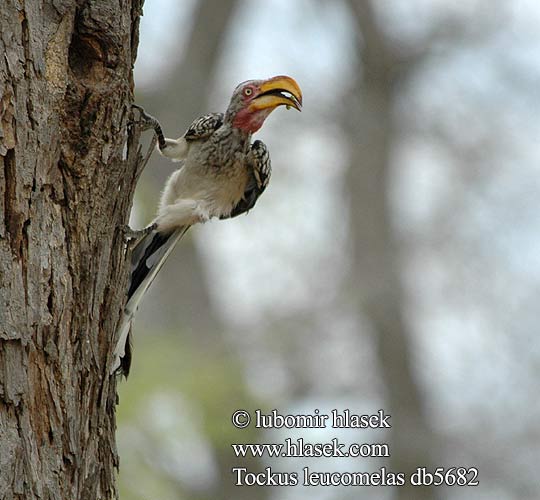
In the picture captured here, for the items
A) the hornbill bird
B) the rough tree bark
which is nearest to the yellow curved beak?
A: the hornbill bird

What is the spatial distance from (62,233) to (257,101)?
2034 millimetres

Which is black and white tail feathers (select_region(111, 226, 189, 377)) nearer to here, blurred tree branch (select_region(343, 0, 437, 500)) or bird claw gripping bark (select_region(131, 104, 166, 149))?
bird claw gripping bark (select_region(131, 104, 166, 149))

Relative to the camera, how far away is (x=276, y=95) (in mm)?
4129

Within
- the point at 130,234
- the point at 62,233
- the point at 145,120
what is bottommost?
the point at 62,233

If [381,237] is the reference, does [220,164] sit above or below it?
A: below

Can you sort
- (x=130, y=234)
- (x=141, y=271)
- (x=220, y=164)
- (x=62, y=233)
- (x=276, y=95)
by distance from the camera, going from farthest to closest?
1. (x=220, y=164)
2. (x=276, y=95)
3. (x=141, y=271)
4. (x=130, y=234)
5. (x=62, y=233)

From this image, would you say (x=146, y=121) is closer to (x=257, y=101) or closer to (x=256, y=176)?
(x=257, y=101)

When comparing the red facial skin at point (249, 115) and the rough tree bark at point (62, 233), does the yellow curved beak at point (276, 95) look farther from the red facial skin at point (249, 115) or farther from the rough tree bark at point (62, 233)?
Answer: the rough tree bark at point (62, 233)

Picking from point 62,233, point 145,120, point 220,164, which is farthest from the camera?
point 220,164

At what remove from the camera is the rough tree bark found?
2.20 metres

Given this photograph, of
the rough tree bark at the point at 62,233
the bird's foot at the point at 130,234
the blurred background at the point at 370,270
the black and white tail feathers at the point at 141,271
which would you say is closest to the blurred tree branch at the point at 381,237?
the blurred background at the point at 370,270

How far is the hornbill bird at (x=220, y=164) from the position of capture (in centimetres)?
394

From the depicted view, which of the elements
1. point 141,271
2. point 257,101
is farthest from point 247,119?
point 141,271

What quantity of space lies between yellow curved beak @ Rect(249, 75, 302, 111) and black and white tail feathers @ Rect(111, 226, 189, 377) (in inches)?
27.0
